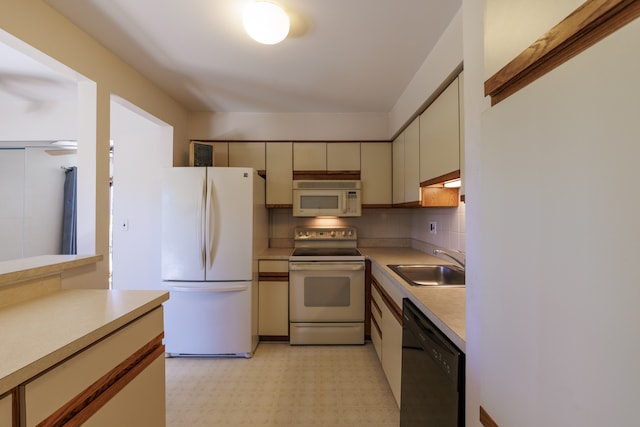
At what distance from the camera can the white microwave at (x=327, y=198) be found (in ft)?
9.40

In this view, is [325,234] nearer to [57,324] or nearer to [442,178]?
[442,178]

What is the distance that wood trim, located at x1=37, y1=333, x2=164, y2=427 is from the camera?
755mm

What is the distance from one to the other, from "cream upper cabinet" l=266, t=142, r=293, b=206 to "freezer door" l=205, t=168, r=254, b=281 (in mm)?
535

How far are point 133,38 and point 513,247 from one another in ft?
7.51

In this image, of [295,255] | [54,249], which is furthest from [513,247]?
[54,249]

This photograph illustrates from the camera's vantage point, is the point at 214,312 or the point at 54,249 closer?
the point at 214,312

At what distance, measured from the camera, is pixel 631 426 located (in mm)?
374

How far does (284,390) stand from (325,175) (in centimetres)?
197

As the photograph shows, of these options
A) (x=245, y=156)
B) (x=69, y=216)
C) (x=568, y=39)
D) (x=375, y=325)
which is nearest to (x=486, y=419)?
(x=568, y=39)

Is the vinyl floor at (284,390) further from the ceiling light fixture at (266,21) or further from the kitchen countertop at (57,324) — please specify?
the ceiling light fixture at (266,21)

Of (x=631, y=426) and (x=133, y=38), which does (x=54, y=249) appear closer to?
(x=133, y=38)

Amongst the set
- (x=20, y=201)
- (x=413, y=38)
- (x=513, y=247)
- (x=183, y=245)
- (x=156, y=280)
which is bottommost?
(x=156, y=280)

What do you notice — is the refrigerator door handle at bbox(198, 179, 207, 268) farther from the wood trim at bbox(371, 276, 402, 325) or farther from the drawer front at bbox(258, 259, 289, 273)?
the wood trim at bbox(371, 276, 402, 325)

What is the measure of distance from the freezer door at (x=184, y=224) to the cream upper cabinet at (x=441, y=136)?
1798 mm
